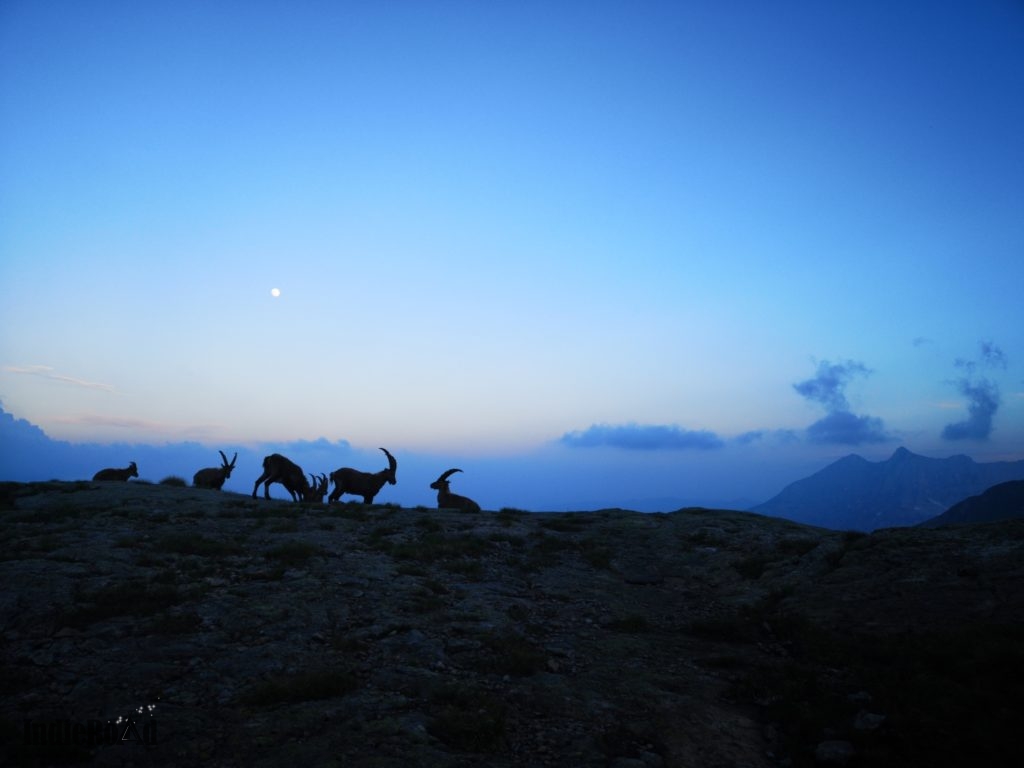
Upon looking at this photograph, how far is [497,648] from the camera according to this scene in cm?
1096

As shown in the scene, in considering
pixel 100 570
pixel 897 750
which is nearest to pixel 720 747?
pixel 897 750

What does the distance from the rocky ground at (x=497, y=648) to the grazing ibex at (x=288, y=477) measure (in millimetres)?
11239

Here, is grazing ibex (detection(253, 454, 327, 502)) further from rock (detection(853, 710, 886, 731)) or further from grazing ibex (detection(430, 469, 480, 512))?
rock (detection(853, 710, 886, 731))

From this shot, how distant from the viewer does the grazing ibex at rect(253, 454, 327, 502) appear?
3011 cm

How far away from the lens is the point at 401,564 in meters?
15.8

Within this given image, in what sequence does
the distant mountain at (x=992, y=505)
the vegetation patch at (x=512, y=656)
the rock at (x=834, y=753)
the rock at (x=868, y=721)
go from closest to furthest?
the rock at (x=834, y=753) → the rock at (x=868, y=721) → the vegetation patch at (x=512, y=656) → the distant mountain at (x=992, y=505)

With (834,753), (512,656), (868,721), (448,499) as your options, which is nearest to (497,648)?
(512,656)

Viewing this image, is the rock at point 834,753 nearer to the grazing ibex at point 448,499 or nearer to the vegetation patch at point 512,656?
the vegetation patch at point 512,656

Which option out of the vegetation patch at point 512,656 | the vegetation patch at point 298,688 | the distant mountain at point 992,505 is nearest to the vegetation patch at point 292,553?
the vegetation patch at point 298,688

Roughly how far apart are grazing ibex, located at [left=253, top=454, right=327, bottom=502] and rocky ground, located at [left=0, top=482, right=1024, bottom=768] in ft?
36.9

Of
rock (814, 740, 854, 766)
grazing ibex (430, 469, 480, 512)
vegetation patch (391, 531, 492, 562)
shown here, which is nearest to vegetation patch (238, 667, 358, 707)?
rock (814, 740, 854, 766)

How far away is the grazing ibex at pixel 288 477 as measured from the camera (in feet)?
98.8

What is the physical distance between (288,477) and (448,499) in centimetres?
895

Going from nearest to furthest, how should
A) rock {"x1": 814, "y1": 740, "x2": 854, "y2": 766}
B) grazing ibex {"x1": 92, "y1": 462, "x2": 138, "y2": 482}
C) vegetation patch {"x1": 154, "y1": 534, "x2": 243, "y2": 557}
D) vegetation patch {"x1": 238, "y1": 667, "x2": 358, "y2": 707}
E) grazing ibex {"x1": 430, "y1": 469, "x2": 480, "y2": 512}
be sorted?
rock {"x1": 814, "y1": 740, "x2": 854, "y2": 766} < vegetation patch {"x1": 238, "y1": 667, "x2": 358, "y2": 707} < vegetation patch {"x1": 154, "y1": 534, "x2": 243, "y2": 557} < grazing ibex {"x1": 430, "y1": 469, "x2": 480, "y2": 512} < grazing ibex {"x1": 92, "y1": 462, "x2": 138, "y2": 482}
